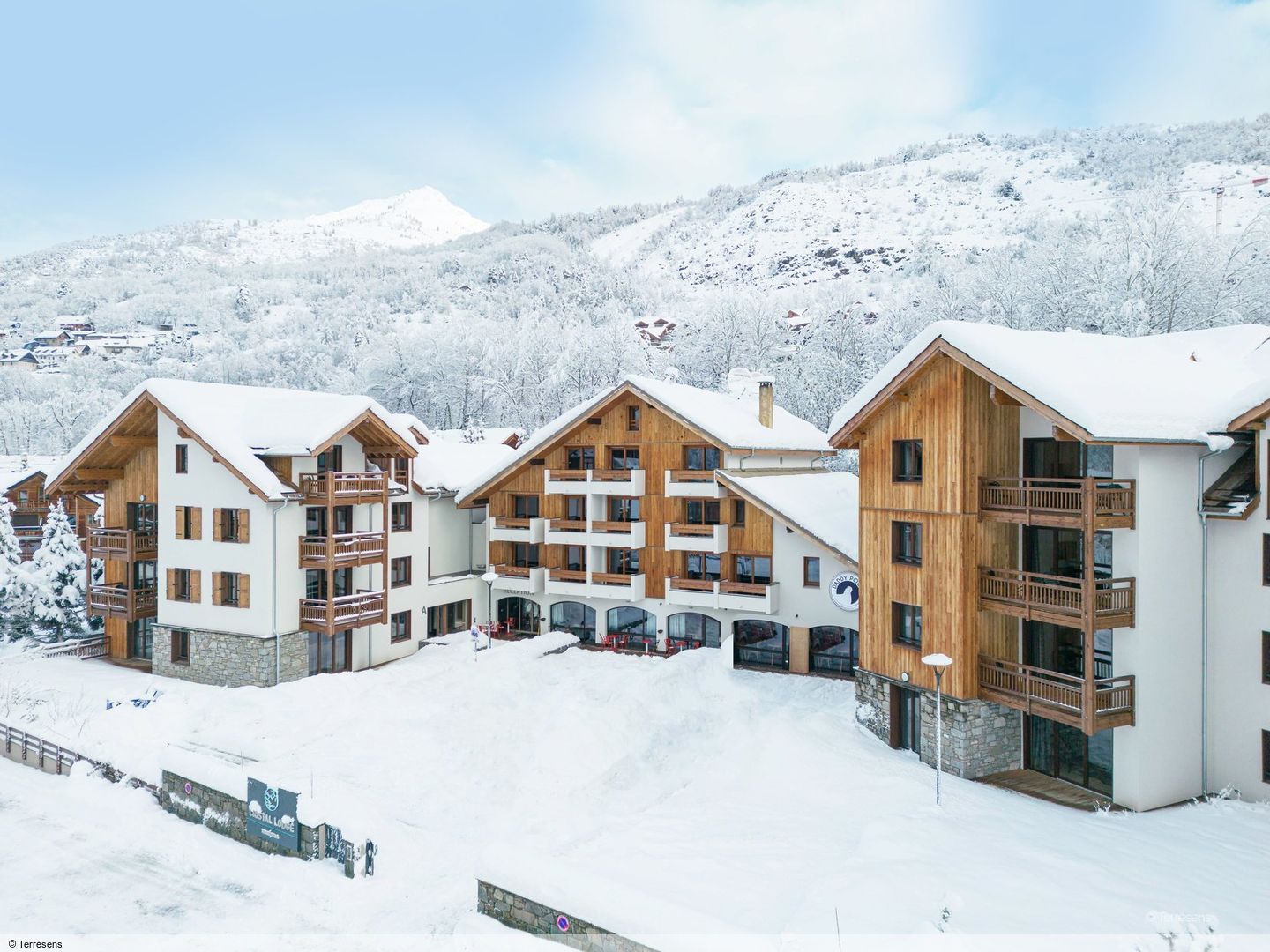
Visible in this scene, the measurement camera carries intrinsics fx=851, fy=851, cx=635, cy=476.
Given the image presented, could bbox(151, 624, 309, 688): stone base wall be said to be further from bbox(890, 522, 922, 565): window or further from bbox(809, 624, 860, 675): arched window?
bbox(890, 522, 922, 565): window

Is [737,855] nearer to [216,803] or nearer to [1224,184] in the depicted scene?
[216,803]

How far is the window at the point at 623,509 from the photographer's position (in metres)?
33.0

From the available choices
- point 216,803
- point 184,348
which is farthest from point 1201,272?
point 184,348

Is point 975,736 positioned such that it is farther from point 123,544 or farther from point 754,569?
point 123,544

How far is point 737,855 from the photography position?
15062mm

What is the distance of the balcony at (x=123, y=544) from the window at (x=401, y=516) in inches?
333

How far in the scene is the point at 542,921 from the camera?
13344mm

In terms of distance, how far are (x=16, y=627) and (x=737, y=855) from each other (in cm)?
3360

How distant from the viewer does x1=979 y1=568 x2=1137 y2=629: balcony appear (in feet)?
57.9

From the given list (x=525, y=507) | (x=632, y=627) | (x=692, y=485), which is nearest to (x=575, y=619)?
(x=632, y=627)

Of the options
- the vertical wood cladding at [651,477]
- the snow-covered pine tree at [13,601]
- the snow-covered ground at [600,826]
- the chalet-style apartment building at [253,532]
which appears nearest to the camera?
the snow-covered ground at [600,826]

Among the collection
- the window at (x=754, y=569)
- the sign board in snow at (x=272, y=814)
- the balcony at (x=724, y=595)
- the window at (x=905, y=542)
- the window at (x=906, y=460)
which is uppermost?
the window at (x=906, y=460)

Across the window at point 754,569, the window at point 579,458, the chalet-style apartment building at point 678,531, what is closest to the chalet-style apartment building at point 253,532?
the chalet-style apartment building at point 678,531

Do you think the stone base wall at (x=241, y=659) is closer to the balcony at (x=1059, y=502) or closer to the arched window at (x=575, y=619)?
the arched window at (x=575, y=619)
